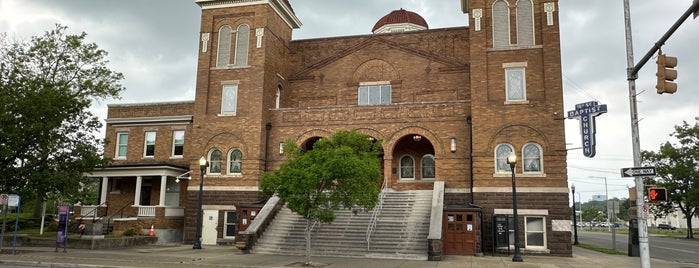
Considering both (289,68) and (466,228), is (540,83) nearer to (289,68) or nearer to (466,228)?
(466,228)

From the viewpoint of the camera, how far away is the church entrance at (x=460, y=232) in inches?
816

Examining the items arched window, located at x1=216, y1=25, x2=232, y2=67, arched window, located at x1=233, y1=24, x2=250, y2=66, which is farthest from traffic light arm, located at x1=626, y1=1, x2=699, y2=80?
arched window, located at x1=216, y1=25, x2=232, y2=67

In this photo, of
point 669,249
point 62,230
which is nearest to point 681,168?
point 669,249

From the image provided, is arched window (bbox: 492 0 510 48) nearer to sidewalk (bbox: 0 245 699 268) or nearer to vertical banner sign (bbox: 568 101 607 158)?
vertical banner sign (bbox: 568 101 607 158)

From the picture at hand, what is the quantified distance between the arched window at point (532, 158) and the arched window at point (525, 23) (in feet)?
16.2

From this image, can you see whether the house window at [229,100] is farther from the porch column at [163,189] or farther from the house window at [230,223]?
the house window at [230,223]

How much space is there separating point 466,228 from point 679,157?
37134 millimetres

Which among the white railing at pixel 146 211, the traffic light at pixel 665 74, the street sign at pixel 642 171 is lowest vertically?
the white railing at pixel 146 211

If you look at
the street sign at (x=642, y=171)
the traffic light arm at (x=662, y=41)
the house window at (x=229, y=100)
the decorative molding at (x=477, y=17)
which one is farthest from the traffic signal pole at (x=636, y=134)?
the house window at (x=229, y=100)

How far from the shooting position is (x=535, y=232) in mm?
22156

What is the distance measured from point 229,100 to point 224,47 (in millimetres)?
3180

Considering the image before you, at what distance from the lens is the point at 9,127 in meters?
20.9

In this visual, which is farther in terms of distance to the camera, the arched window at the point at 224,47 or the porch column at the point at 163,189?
the arched window at the point at 224,47

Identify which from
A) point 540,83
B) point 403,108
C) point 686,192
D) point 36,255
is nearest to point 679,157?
point 686,192
